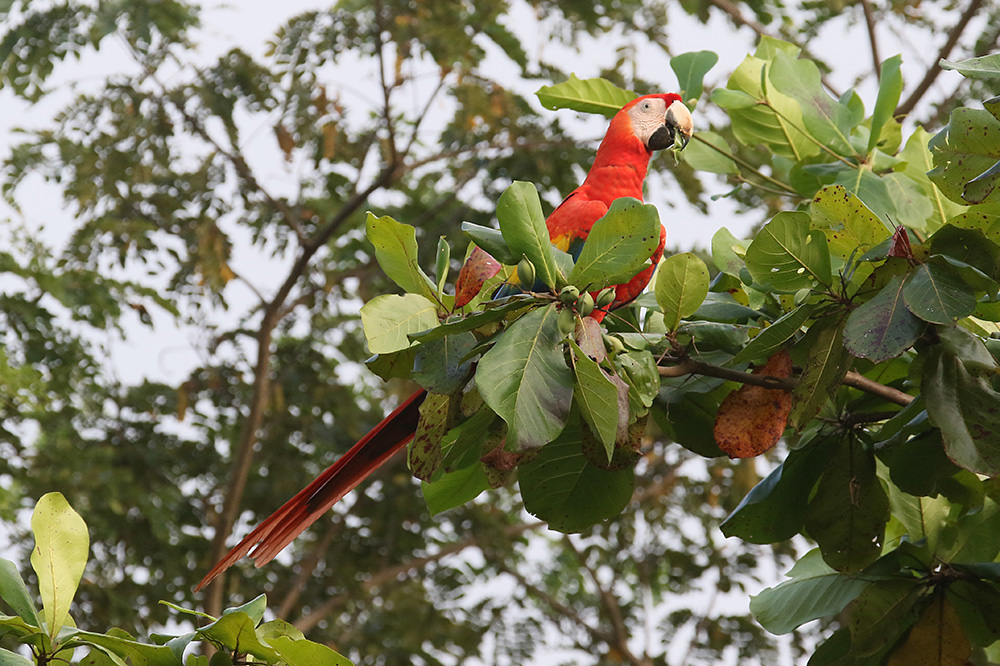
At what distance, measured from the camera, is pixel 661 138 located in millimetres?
1282

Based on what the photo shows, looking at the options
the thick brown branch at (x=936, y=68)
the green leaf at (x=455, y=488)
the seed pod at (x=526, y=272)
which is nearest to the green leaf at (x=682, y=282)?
the seed pod at (x=526, y=272)

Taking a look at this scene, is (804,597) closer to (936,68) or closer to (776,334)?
(776,334)

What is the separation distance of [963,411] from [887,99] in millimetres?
492

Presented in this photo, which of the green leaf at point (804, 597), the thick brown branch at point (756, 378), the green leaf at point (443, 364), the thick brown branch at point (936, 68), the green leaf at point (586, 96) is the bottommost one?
the green leaf at point (804, 597)

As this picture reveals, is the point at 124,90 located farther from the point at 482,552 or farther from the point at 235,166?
the point at 482,552

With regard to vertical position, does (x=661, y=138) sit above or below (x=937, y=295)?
above

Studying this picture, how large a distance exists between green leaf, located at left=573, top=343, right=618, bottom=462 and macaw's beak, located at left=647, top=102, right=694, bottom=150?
0.67 meters

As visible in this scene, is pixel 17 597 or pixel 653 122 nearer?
pixel 17 597

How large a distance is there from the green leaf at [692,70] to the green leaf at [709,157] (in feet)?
0.24

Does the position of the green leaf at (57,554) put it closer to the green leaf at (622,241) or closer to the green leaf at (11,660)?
the green leaf at (11,660)

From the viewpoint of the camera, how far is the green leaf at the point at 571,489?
0.83 meters

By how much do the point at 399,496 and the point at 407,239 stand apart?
8.33ft

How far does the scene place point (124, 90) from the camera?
2.70 m

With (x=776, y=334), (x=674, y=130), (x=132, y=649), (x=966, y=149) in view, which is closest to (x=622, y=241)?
(x=776, y=334)
